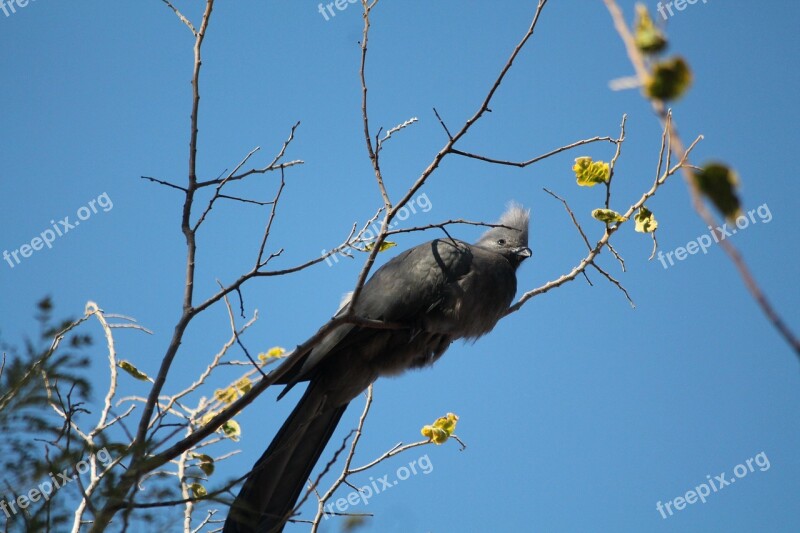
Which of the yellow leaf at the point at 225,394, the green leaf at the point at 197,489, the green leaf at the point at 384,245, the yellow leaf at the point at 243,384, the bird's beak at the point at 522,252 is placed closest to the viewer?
the green leaf at the point at 384,245

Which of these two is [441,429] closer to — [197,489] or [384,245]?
[384,245]

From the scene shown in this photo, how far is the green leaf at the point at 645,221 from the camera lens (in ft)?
13.0

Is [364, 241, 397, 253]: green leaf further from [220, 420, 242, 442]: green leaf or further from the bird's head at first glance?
the bird's head

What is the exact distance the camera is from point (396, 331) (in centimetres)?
465

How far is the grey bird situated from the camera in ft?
14.3

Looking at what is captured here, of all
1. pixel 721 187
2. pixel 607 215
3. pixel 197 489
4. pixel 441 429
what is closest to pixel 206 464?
pixel 197 489

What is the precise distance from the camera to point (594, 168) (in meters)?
3.95

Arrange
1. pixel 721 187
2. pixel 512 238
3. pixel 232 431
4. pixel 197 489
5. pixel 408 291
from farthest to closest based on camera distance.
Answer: pixel 512 238 < pixel 408 291 < pixel 232 431 < pixel 197 489 < pixel 721 187

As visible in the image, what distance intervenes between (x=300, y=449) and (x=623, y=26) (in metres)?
3.77

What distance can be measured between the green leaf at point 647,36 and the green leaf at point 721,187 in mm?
159

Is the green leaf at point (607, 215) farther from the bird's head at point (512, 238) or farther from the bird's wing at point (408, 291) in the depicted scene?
the bird's head at point (512, 238)

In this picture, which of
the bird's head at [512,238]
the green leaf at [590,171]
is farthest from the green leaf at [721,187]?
the bird's head at [512,238]

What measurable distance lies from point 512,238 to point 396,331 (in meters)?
1.28

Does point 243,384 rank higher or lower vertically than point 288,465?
higher
